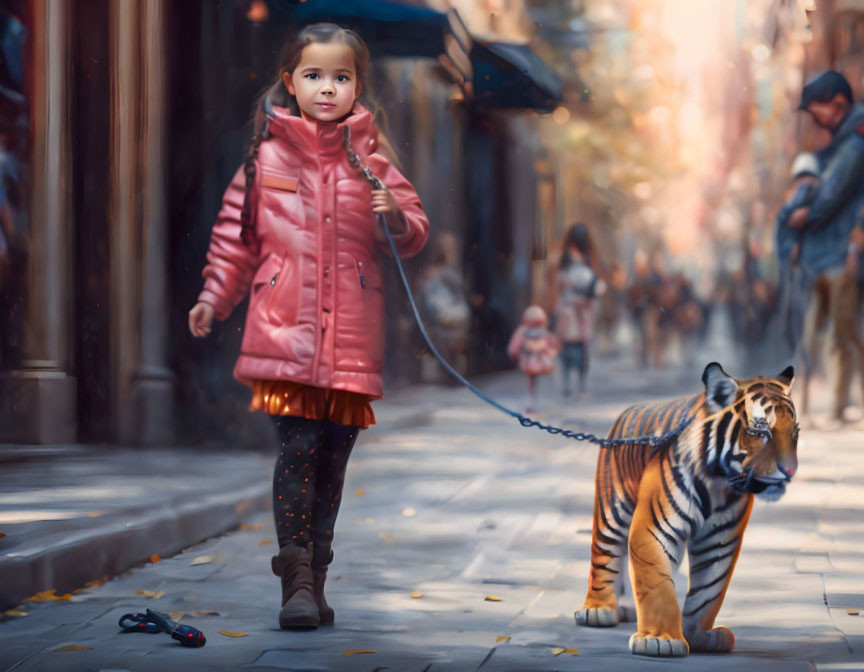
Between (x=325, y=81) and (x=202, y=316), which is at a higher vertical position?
(x=325, y=81)

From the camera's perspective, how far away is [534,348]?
1345 centimetres

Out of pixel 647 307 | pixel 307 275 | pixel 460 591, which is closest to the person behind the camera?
pixel 307 275

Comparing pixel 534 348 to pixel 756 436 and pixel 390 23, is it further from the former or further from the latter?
pixel 756 436

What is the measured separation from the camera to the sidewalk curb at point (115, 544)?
5078 mm

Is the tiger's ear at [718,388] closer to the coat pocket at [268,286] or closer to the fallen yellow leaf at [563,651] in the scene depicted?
the fallen yellow leaf at [563,651]

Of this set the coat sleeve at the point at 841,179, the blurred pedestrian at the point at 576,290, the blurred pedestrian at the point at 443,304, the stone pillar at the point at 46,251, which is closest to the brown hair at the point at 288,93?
the stone pillar at the point at 46,251

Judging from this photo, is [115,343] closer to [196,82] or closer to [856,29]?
[196,82]

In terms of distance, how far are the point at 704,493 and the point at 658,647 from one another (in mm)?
457

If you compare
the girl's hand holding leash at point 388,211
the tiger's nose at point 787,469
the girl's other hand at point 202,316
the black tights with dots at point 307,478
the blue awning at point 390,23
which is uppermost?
the blue awning at point 390,23

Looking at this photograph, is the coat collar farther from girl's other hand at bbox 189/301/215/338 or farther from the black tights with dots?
the black tights with dots

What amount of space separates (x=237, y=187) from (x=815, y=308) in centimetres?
791

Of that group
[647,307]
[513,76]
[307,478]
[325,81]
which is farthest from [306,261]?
[647,307]

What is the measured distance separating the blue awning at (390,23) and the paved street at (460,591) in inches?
120

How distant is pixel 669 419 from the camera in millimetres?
4523
